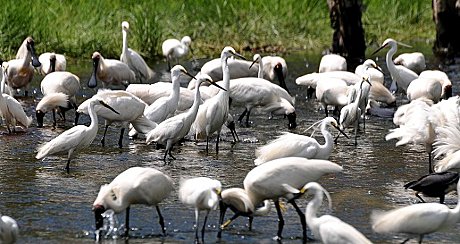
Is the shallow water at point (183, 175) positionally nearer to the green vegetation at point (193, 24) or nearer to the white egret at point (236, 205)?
the white egret at point (236, 205)

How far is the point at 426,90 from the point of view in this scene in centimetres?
1546

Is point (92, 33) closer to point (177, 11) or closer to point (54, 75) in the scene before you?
point (177, 11)

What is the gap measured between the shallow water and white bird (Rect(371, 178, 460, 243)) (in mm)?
570

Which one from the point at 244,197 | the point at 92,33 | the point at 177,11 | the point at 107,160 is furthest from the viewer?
the point at 177,11

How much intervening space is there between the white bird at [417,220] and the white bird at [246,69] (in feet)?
29.6

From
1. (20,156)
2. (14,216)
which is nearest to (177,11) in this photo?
(20,156)

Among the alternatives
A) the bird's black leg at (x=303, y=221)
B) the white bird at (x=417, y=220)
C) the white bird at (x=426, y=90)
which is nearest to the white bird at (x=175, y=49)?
the white bird at (x=426, y=90)

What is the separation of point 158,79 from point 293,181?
1047 centimetres

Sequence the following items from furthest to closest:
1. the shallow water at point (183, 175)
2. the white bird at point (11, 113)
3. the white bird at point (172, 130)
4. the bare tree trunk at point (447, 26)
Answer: the bare tree trunk at point (447, 26) → the white bird at point (11, 113) → the white bird at point (172, 130) → the shallow water at point (183, 175)

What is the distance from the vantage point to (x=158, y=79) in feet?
63.3

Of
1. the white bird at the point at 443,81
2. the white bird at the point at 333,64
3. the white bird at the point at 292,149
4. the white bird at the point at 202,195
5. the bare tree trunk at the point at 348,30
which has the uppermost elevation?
the bare tree trunk at the point at 348,30

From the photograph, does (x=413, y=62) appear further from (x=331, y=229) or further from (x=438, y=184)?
(x=331, y=229)

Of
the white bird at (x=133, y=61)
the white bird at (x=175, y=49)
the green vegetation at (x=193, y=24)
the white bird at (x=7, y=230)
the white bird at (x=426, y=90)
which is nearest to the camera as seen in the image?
the white bird at (x=7, y=230)

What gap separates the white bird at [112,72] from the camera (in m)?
17.2
